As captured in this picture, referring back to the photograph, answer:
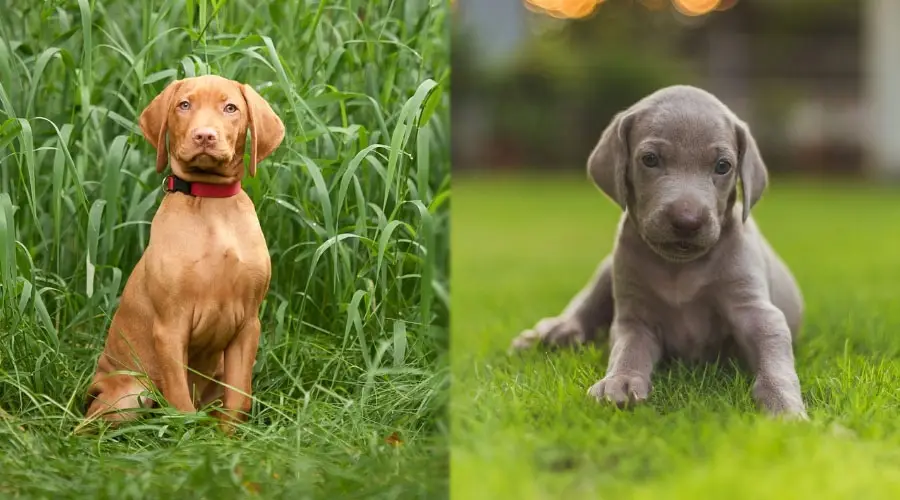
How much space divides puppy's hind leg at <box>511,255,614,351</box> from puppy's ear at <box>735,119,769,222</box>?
711 mm

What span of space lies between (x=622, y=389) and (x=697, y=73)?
17540mm

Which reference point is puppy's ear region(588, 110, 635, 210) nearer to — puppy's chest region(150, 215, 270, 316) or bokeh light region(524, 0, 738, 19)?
puppy's chest region(150, 215, 270, 316)

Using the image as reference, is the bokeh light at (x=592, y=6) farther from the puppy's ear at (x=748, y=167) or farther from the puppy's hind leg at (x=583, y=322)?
the puppy's ear at (x=748, y=167)

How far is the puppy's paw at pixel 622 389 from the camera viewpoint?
2.62 meters

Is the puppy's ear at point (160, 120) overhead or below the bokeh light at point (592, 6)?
overhead

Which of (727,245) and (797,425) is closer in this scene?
(797,425)

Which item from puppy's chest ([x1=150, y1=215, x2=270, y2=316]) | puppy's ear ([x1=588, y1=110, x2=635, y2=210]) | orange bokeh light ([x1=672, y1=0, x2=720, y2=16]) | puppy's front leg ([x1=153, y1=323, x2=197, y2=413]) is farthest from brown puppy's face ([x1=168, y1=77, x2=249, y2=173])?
orange bokeh light ([x1=672, y1=0, x2=720, y2=16])

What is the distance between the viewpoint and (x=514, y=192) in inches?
642

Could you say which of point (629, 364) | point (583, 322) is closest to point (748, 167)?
point (629, 364)

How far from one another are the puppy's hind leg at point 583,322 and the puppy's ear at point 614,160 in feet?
1.98

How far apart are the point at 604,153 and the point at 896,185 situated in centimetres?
1515

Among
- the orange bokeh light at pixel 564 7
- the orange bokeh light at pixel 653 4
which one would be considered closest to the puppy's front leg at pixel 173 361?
the orange bokeh light at pixel 564 7

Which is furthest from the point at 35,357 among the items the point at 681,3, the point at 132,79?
the point at 681,3

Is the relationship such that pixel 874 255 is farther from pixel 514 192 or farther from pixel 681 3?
pixel 681 3
